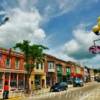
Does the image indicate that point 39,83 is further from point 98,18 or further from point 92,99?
point 98,18

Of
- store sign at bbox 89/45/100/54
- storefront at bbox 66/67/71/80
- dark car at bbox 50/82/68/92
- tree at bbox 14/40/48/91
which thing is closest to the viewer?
store sign at bbox 89/45/100/54

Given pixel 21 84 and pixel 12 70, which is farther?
pixel 21 84

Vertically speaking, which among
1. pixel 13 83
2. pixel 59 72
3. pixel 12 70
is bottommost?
pixel 13 83

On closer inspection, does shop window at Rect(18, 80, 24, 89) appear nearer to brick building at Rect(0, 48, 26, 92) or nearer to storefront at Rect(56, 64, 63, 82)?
brick building at Rect(0, 48, 26, 92)

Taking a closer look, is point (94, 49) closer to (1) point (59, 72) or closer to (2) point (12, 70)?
(2) point (12, 70)

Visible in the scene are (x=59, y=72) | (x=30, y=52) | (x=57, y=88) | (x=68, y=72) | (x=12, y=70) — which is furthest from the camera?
(x=68, y=72)

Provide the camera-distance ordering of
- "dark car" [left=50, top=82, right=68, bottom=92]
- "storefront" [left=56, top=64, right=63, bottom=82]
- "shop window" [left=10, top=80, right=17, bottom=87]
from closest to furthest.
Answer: "dark car" [left=50, top=82, right=68, bottom=92] → "shop window" [left=10, top=80, right=17, bottom=87] → "storefront" [left=56, top=64, right=63, bottom=82]

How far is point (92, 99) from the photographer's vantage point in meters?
29.6


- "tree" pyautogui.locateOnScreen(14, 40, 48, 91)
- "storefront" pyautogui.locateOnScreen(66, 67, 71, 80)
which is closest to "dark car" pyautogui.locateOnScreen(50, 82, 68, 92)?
"tree" pyautogui.locateOnScreen(14, 40, 48, 91)

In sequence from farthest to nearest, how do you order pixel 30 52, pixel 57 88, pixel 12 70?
pixel 12 70 < pixel 57 88 < pixel 30 52

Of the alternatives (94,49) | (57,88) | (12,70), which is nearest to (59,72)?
(57,88)

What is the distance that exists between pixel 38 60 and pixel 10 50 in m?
5.65

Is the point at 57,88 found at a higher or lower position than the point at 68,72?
lower

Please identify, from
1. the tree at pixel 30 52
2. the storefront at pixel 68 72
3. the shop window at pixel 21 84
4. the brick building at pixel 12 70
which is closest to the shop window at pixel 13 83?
the brick building at pixel 12 70
